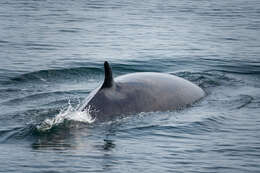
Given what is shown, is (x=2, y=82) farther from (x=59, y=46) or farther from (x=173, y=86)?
(x=59, y=46)

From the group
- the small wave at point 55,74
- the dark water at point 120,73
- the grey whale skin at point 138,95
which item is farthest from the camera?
the small wave at point 55,74

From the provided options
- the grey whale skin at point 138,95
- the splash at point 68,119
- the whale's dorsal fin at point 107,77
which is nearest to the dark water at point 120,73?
the splash at point 68,119

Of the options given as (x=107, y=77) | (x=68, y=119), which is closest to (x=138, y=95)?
(x=107, y=77)

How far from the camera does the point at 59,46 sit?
23.8m

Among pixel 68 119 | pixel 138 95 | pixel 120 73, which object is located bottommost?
pixel 120 73

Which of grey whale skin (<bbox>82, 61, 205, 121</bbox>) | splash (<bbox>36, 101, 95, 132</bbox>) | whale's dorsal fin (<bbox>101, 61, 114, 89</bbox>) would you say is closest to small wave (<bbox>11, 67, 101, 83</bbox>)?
grey whale skin (<bbox>82, 61, 205, 121</bbox>)

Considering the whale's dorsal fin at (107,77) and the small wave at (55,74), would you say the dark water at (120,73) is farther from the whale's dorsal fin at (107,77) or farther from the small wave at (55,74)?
the whale's dorsal fin at (107,77)

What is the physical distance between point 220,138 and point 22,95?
16.8 ft

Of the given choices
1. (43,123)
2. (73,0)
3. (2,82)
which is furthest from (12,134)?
(73,0)

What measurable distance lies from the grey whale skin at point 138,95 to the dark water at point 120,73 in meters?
0.17

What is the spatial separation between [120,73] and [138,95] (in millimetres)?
6558

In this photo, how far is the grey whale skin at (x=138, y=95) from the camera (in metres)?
11.3

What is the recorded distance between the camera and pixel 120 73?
18578 mm

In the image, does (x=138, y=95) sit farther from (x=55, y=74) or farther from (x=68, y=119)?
(x=55, y=74)
